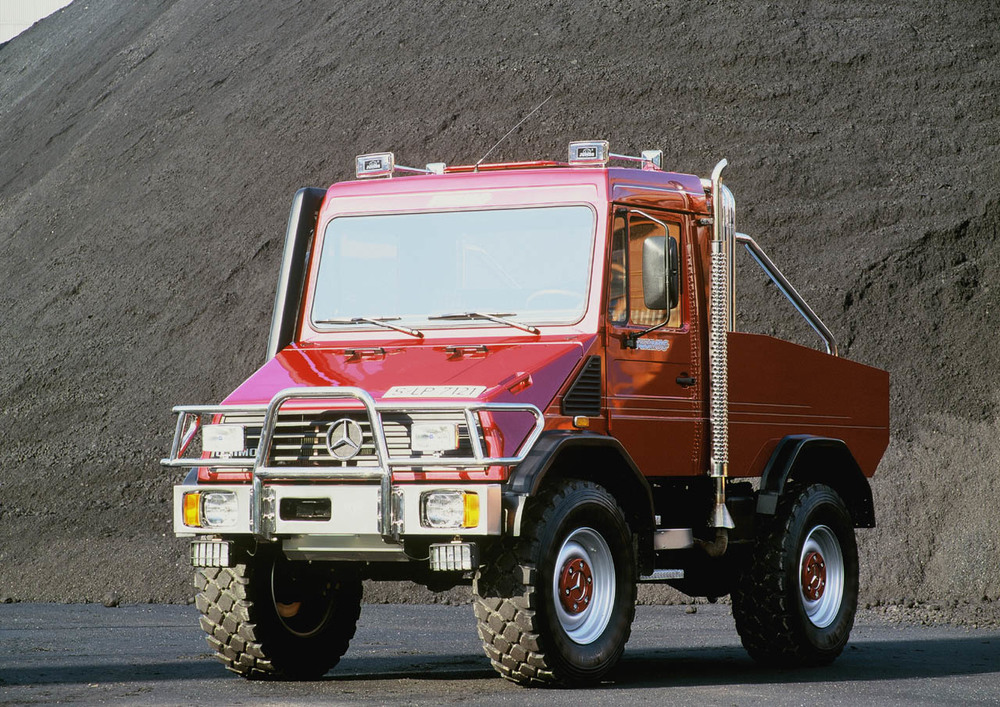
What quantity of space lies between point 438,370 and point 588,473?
3.98ft

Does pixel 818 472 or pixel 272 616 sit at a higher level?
pixel 818 472

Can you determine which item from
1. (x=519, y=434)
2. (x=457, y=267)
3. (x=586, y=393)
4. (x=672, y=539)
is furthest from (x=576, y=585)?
(x=457, y=267)

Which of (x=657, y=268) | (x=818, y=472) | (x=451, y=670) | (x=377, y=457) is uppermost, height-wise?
(x=657, y=268)

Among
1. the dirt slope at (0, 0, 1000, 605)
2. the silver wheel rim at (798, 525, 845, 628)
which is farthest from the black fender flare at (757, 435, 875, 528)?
the dirt slope at (0, 0, 1000, 605)

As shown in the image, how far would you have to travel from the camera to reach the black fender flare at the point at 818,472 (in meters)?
11.1

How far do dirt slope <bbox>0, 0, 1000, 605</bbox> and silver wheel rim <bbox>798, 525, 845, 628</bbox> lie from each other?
27.7 feet

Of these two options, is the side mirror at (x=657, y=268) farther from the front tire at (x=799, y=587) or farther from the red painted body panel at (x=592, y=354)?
the front tire at (x=799, y=587)

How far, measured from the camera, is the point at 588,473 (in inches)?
382

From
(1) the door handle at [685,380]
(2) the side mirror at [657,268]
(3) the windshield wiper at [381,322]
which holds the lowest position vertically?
(1) the door handle at [685,380]

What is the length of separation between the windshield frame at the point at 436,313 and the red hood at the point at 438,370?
0.18 m

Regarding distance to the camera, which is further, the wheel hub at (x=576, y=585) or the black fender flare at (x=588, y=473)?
the wheel hub at (x=576, y=585)

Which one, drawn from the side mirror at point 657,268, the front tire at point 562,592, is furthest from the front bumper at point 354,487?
the side mirror at point 657,268

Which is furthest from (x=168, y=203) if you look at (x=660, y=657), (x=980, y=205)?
(x=660, y=657)

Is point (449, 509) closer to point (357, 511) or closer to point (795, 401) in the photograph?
point (357, 511)
